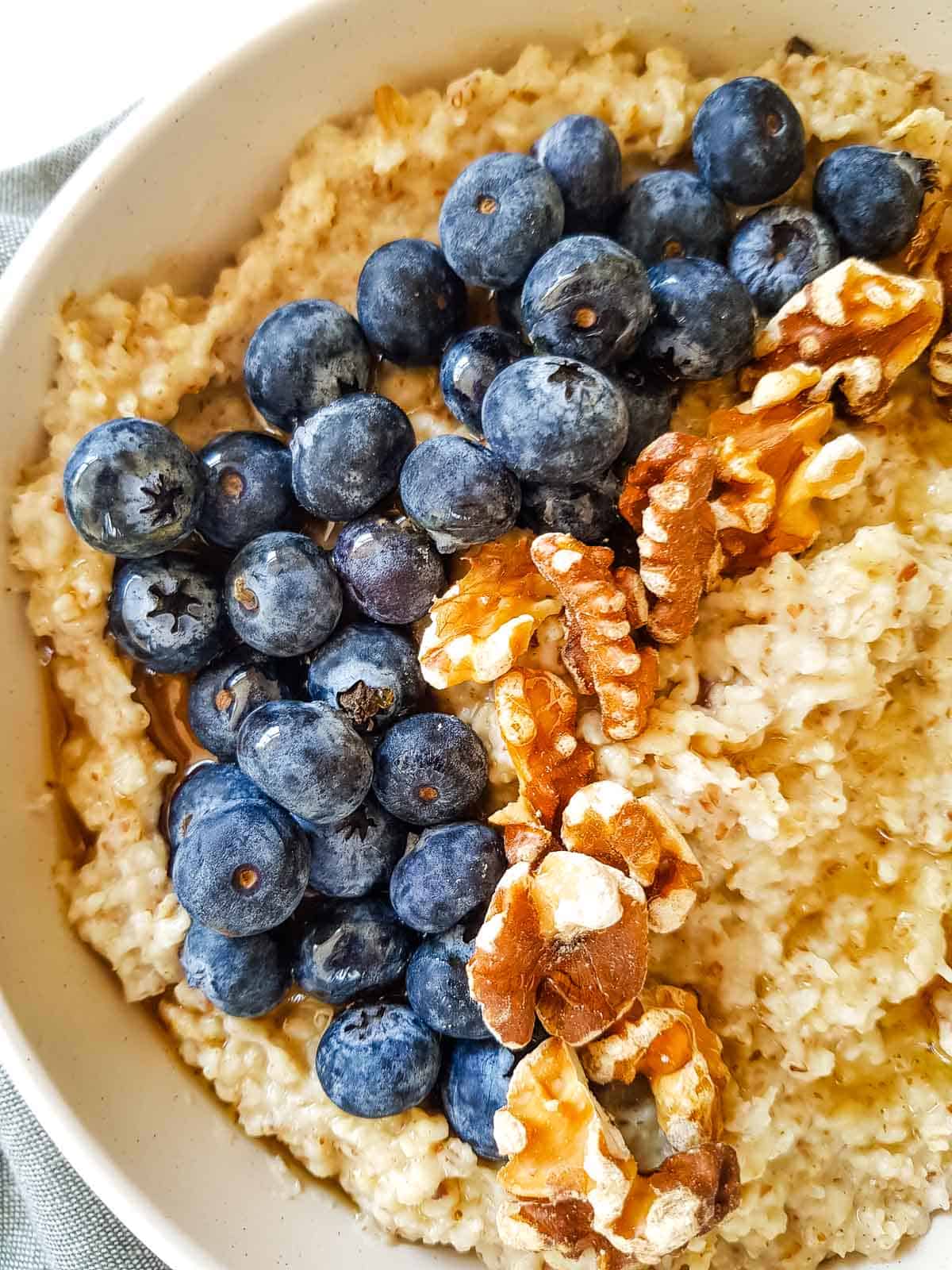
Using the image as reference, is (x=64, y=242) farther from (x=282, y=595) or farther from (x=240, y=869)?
(x=240, y=869)

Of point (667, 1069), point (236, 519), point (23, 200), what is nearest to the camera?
point (667, 1069)

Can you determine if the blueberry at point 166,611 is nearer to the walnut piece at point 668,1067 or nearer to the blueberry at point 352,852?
the blueberry at point 352,852

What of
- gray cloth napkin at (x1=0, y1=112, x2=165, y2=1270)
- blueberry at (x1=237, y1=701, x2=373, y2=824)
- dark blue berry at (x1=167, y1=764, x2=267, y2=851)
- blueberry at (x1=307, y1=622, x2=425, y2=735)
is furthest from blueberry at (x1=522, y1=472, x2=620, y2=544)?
gray cloth napkin at (x1=0, y1=112, x2=165, y2=1270)

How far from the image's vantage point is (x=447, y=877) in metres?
1.08

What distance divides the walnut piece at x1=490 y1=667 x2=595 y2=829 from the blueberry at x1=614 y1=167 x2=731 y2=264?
1.67 ft

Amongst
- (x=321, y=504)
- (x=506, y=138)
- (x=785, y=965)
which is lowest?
(x=785, y=965)

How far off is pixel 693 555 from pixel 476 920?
1.50 feet

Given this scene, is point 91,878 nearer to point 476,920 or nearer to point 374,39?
point 476,920

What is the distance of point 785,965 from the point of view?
113 centimetres

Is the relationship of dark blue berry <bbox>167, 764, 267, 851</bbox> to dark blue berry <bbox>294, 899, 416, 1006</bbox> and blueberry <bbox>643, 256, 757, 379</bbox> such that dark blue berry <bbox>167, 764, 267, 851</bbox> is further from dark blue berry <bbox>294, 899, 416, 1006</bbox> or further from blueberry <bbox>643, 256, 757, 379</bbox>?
blueberry <bbox>643, 256, 757, 379</bbox>

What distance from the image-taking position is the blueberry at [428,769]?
43.0 inches

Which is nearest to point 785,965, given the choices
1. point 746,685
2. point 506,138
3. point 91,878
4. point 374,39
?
point 746,685

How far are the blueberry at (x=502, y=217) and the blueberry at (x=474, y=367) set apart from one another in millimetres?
66

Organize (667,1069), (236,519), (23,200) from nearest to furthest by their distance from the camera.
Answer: (667,1069) < (236,519) < (23,200)
